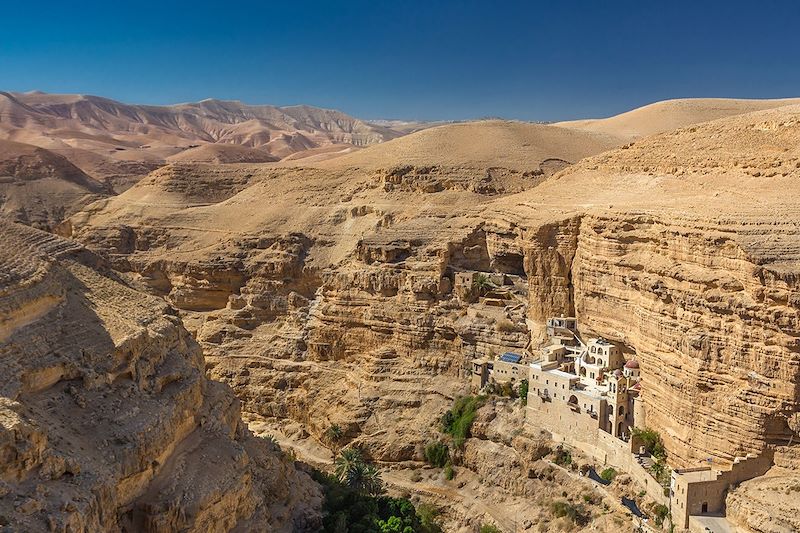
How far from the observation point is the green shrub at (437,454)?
127 ft

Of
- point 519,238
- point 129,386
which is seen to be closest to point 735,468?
point 519,238

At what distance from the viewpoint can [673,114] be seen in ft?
288

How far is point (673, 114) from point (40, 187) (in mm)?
68648

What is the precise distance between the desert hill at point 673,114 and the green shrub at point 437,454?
48.4 m

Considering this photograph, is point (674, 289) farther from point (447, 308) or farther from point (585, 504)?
point (447, 308)

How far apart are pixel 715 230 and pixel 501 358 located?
13744mm

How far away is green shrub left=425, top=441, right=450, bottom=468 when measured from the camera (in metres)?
38.6

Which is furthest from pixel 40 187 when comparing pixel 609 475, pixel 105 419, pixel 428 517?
pixel 609 475

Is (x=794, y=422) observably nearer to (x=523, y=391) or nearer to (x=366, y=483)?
(x=523, y=391)

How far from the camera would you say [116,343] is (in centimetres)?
2300

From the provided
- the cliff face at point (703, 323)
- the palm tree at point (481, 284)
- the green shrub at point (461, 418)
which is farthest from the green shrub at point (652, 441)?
the palm tree at point (481, 284)

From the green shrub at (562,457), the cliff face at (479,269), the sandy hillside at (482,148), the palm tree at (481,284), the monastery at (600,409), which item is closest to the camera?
the monastery at (600,409)

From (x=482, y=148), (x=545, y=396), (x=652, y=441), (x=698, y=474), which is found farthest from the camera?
(x=482, y=148)

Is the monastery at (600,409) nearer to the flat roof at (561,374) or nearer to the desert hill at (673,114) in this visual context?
the flat roof at (561,374)
